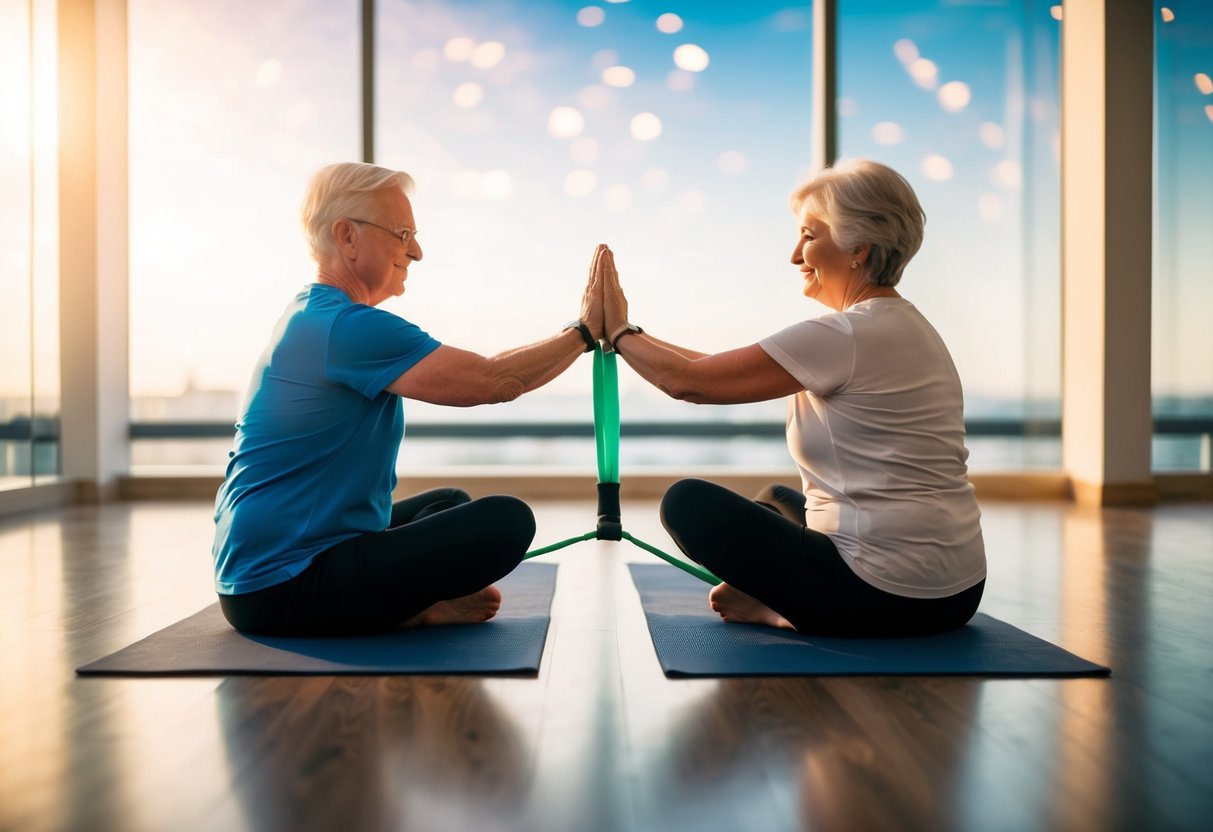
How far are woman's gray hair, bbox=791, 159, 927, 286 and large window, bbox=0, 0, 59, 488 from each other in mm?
3841

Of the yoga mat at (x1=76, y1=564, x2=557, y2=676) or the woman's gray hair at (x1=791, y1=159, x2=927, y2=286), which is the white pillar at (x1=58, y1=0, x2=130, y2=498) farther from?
the woman's gray hair at (x1=791, y1=159, x2=927, y2=286)

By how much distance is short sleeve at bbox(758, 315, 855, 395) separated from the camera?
6.41ft

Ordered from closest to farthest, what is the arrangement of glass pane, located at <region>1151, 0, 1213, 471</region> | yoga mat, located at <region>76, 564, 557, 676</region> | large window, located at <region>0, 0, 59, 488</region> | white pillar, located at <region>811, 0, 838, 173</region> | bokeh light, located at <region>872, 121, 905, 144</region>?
yoga mat, located at <region>76, 564, 557, 676</region> < large window, located at <region>0, 0, 59, 488</region> < glass pane, located at <region>1151, 0, 1213, 471</region> < white pillar, located at <region>811, 0, 838, 173</region> < bokeh light, located at <region>872, 121, 905, 144</region>

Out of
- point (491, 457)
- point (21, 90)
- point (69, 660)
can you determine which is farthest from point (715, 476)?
point (21, 90)

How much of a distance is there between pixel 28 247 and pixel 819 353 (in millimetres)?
4011

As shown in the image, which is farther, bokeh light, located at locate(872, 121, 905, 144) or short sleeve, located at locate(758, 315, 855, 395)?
bokeh light, located at locate(872, 121, 905, 144)

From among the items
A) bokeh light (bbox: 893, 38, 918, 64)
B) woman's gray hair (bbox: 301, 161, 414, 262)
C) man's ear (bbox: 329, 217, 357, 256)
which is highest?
bokeh light (bbox: 893, 38, 918, 64)

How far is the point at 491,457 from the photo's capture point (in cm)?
545

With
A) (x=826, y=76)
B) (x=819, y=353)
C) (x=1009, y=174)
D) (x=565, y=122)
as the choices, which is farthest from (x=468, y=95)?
(x=819, y=353)

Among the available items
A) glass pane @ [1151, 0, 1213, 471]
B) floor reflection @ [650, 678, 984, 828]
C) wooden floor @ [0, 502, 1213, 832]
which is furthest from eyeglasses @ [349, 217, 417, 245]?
glass pane @ [1151, 0, 1213, 471]

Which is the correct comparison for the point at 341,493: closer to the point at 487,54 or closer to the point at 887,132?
the point at 487,54

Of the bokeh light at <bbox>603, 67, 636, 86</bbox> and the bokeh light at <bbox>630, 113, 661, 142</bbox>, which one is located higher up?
the bokeh light at <bbox>603, 67, 636, 86</bbox>

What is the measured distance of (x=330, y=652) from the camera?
76.1 inches

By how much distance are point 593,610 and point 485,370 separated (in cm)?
74
